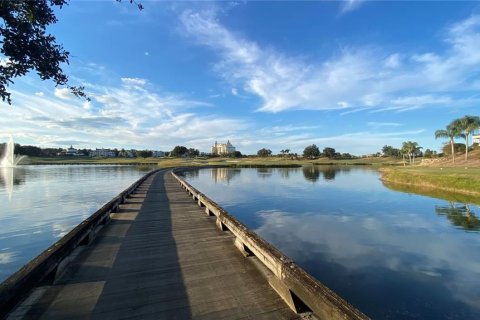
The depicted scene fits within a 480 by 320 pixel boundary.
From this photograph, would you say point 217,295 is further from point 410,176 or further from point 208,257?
point 410,176

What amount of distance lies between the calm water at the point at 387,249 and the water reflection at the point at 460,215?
0.05 metres

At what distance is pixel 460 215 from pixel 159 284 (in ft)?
70.5

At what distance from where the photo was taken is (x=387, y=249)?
12234 millimetres

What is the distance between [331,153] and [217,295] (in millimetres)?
180388

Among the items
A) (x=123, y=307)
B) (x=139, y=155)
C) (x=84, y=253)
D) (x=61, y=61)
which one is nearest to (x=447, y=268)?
(x=123, y=307)

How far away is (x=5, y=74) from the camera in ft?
18.9

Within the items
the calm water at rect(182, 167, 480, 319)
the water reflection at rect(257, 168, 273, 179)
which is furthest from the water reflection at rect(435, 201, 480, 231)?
the water reflection at rect(257, 168, 273, 179)

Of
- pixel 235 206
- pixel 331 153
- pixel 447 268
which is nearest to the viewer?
pixel 447 268

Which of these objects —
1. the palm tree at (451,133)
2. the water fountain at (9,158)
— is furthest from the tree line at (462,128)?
the water fountain at (9,158)

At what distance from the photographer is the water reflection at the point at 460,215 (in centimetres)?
1656

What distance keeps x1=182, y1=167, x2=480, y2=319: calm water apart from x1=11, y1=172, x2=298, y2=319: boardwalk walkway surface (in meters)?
3.78

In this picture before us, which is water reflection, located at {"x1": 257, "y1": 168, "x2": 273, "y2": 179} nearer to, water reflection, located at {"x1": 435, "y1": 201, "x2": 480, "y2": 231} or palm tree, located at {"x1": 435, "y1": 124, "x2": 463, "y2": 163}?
water reflection, located at {"x1": 435, "y1": 201, "x2": 480, "y2": 231}

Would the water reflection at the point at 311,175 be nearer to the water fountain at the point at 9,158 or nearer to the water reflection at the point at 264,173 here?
the water reflection at the point at 264,173

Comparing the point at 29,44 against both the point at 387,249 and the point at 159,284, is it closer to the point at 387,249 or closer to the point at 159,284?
the point at 159,284
